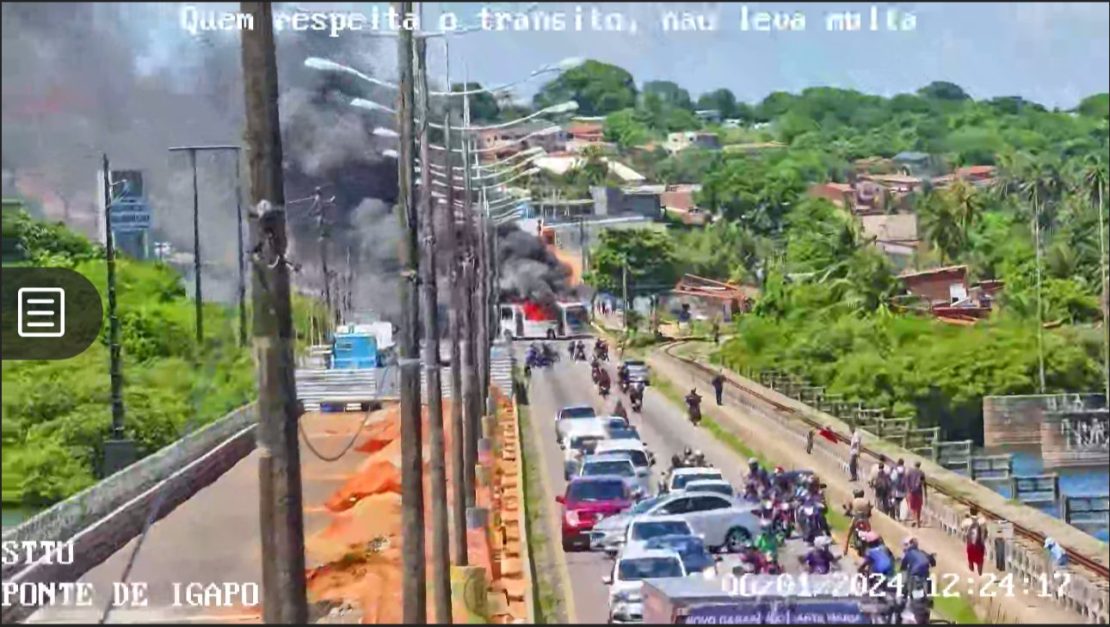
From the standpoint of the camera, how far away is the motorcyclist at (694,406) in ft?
45.9

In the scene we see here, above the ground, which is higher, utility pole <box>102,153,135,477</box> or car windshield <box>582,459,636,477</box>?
utility pole <box>102,153,135,477</box>

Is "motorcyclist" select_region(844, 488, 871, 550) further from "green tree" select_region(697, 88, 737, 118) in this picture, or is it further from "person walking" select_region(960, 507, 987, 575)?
"green tree" select_region(697, 88, 737, 118)

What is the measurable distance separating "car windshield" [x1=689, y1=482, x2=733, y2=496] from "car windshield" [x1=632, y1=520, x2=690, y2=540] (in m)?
0.62

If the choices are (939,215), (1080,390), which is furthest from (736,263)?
(1080,390)

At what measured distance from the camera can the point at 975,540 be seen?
39.2 feet

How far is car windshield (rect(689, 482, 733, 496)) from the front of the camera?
1289cm

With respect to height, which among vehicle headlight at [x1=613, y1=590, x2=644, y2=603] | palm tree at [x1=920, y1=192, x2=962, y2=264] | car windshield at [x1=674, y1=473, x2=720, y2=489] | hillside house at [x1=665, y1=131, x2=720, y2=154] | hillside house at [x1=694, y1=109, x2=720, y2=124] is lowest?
vehicle headlight at [x1=613, y1=590, x2=644, y2=603]

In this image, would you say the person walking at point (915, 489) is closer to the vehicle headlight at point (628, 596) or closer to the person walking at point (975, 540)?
the person walking at point (975, 540)

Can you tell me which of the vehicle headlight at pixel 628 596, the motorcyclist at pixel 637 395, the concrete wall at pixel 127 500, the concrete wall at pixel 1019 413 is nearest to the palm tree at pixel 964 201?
the concrete wall at pixel 1019 413

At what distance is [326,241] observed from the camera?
14.7m

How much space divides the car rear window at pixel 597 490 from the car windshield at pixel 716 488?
466 millimetres

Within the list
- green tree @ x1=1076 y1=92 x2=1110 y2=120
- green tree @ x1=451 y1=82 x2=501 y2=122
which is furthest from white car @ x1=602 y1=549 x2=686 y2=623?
green tree @ x1=451 y1=82 x2=501 y2=122

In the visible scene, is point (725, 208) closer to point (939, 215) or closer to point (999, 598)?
point (939, 215)

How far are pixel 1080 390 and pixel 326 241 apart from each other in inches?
207
